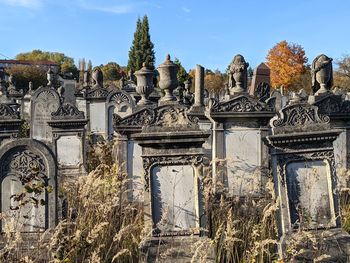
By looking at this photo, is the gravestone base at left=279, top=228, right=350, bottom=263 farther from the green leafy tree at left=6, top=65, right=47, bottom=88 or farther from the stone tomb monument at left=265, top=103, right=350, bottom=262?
the green leafy tree at left=6, top=65, right=47, bottom=88

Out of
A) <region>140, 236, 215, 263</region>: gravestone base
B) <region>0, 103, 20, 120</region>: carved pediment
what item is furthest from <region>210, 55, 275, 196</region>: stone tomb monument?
<region>0, 103, 20, 120</region>: carved pediment

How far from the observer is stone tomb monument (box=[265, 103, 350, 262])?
4770 millimetres

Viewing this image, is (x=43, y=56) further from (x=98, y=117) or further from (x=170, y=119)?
(x=170, y=119)

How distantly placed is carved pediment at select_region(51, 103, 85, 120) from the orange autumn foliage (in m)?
52.4

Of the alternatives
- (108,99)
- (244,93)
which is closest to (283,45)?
(108,99)

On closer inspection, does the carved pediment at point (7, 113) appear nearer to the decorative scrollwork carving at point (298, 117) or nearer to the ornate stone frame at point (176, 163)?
the ornate stone frame at point (176, 163)

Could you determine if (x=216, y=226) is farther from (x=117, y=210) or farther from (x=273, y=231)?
(x=117, y=210)

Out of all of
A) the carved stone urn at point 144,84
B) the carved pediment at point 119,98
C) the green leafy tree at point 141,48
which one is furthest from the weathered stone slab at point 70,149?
the green leafy tree at point 141,48

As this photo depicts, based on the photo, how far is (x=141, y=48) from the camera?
66.9m

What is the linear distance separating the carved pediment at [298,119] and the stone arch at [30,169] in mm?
2559

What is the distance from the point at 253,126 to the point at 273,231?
2949mm

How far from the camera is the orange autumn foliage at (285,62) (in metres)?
60.6

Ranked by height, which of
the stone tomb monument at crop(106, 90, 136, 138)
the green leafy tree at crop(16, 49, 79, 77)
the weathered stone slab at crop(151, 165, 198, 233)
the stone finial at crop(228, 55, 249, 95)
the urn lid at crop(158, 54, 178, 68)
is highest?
the green leafy tree at crop(16, 49, 79, 77)

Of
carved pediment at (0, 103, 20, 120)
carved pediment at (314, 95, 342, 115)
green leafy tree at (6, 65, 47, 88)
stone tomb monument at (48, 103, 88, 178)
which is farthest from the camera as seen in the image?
green leafy tree at (6, 65, 47, 88)
